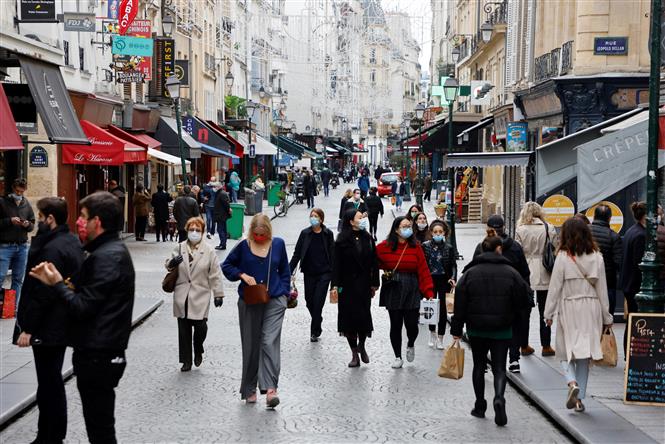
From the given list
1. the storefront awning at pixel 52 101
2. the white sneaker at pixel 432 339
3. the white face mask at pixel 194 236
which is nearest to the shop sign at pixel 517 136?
the storefront awning at pixel 52 101

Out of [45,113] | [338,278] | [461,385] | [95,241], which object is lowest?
[461,385]

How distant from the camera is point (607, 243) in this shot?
1312cm

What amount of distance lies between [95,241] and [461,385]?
18.3 ft

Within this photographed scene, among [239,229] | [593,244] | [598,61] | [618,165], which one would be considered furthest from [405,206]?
[593,244]

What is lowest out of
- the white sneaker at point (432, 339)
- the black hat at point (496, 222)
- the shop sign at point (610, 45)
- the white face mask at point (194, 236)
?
the white sneaker at point (432, 339)

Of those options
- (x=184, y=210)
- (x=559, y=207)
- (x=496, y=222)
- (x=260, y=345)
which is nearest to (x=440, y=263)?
(x=496, y=222)

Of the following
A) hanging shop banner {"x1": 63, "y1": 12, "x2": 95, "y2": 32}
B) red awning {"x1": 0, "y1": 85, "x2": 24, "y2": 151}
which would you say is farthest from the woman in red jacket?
hanging shop banner {"x1": 63, "y1": 12, "x2": 95, "y2": 32}

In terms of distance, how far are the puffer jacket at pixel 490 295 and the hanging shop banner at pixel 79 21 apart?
1694 cm

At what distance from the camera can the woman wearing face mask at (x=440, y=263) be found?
13719 mm

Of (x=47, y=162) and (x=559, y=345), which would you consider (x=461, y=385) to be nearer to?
(x=559, y=345)

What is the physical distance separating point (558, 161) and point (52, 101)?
848 centimetres

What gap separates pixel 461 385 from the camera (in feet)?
37.8

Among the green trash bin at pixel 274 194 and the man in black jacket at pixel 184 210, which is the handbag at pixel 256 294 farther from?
the green trash bin at pixel 274 194

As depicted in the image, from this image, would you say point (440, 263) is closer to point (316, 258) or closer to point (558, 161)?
point (316, 258)
